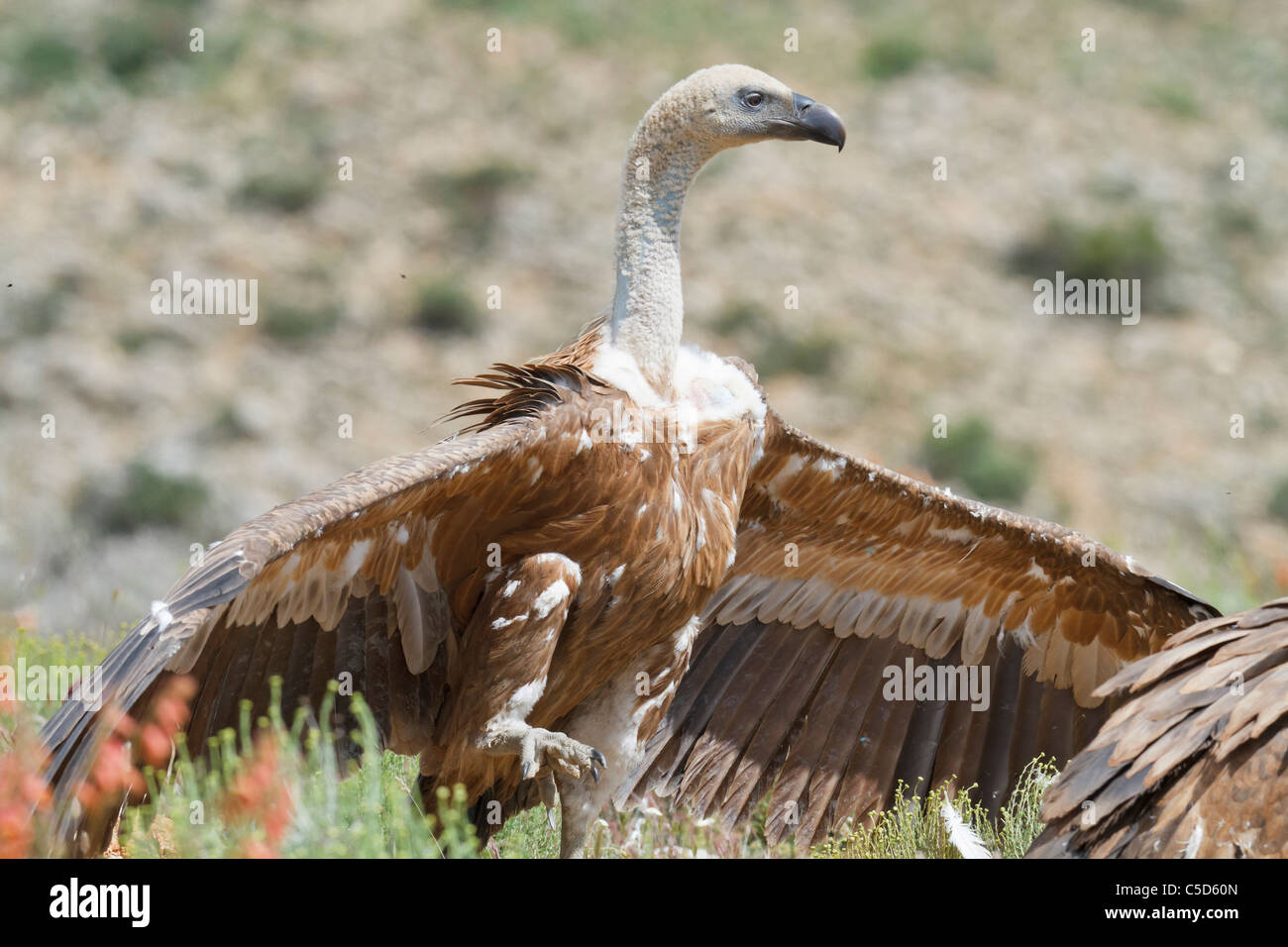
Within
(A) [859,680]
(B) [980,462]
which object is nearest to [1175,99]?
(B) [980,462]

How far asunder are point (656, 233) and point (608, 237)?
64.2 feet

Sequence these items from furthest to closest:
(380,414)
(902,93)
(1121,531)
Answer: (902,93) → (380,414) → (1121,531)

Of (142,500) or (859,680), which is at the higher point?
(859,680)

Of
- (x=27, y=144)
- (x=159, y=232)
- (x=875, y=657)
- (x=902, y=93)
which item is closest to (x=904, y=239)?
(x=902, y=93)

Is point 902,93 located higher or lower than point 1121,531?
higher

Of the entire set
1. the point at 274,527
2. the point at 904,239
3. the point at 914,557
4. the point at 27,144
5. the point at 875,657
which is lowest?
the point at 875,657

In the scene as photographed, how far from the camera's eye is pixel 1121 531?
20.4m

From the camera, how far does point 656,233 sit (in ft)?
19.1

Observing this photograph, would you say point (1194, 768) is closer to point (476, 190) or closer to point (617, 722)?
point (617, 722)

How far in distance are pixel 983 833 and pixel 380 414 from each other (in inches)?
642

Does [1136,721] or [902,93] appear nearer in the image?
[1136,721]

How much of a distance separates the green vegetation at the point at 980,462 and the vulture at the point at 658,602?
14.2 metres

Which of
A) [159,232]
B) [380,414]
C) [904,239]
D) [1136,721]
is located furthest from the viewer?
[904,239]

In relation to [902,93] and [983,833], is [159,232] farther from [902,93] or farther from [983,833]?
[983,833]
